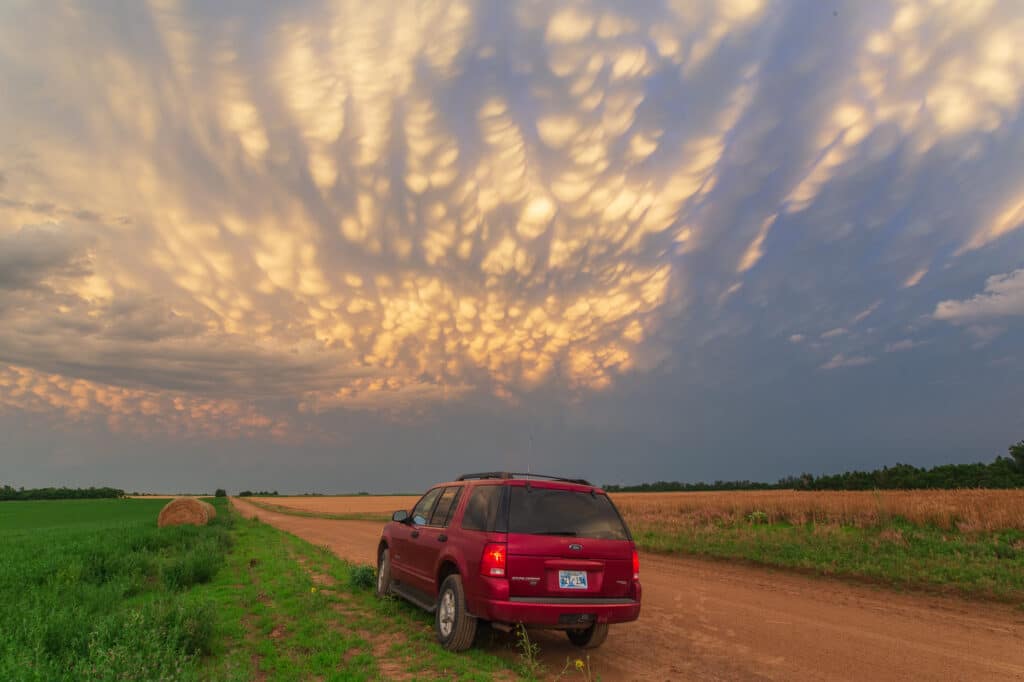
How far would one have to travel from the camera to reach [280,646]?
23.2ft

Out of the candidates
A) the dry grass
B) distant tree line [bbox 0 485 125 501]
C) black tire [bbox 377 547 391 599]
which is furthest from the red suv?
distant tree line [bbox 0 485 125 501]

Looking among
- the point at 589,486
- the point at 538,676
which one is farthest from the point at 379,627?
the point at 589,486

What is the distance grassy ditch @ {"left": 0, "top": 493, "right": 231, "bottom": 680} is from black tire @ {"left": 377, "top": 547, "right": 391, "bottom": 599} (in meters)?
2.80

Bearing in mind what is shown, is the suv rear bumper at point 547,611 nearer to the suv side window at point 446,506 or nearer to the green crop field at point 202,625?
the green crop field at point 202,625

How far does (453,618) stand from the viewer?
6.86 metres

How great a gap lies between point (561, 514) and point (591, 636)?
5.98ft

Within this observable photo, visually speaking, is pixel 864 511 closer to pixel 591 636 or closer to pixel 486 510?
pixel 591 636

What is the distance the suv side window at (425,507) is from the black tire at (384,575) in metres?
1.17

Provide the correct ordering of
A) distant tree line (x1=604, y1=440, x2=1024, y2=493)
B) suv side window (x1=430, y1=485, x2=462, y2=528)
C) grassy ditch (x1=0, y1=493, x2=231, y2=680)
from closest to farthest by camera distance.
Answer: grassy ditch (x1=0, y1=493, x2=231, y2=680) → suv side window (x1=430, y1=485, x2=462, y2=528) → distant tree line (x1=604, y1=440, x2=1024, y2=493)

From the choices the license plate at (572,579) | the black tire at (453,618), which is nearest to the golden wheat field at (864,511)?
the license plate at (572,579)

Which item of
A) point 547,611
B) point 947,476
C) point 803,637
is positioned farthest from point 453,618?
point 947,476

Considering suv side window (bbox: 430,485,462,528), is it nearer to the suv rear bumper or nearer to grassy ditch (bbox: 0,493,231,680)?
the suv rear bumper

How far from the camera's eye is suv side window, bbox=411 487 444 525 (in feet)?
28.7

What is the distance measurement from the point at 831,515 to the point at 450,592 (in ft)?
56.2
